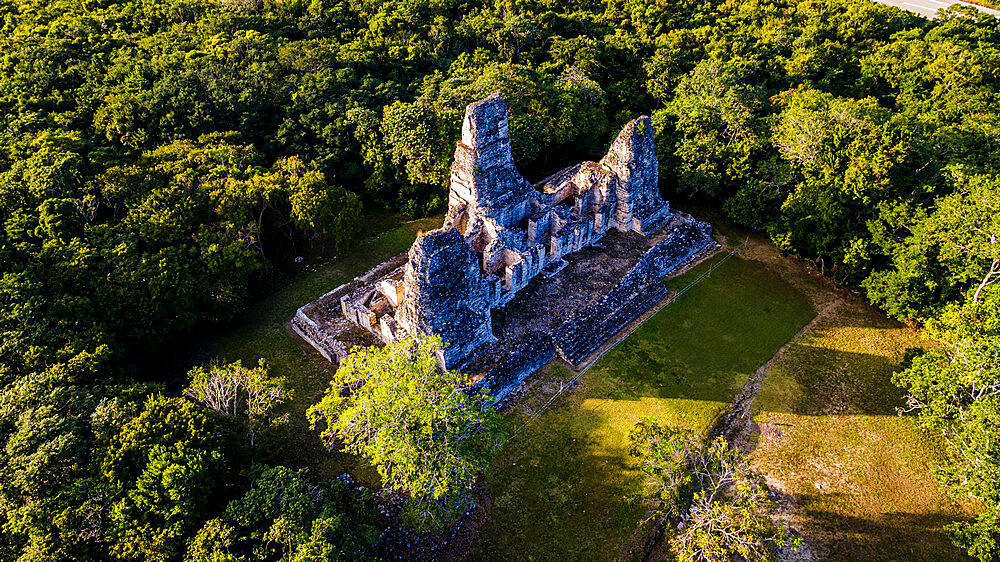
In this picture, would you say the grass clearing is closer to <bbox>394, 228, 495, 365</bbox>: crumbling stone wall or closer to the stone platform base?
the stone platform base

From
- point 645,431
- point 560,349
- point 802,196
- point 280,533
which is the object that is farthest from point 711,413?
point 280,533

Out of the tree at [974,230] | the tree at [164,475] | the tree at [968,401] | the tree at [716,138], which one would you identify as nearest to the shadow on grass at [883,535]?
the tree at [968,401]

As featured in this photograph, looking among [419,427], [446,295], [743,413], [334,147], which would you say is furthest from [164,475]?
[334,147]

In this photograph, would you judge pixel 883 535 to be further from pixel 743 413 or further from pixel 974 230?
pixel 974 230

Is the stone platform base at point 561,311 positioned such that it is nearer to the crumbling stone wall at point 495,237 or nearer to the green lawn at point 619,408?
the crumbling stone wall at point 495,237

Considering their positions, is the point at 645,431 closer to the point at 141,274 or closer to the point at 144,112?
the point at 141,274

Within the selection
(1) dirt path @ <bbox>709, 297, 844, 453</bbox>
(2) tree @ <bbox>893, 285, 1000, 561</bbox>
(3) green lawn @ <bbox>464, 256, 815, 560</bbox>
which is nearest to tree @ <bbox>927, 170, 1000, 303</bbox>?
(2) tree @ <bbox>893, 285, 1000, 561</bbox>
